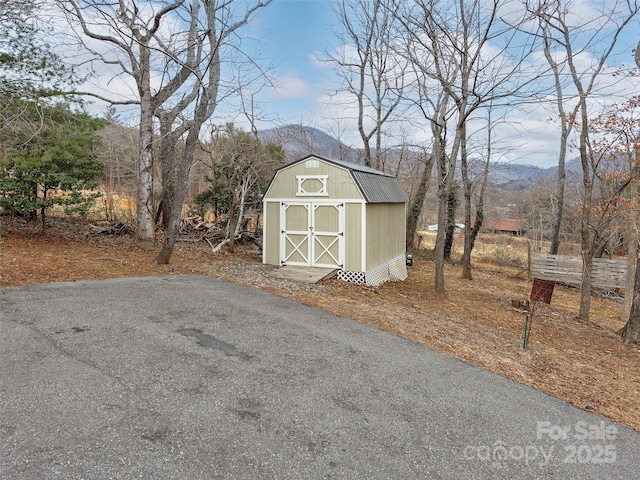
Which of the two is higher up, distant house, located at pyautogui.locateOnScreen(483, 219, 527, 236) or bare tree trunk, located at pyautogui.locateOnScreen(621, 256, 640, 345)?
distant house, located at pyautogui.locateOnScreen(483, 219, 527, 236)

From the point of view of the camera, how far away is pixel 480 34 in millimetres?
8289

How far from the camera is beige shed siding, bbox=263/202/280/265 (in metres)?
10.0

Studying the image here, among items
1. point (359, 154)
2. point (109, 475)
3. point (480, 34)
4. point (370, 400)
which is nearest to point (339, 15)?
point (359, 154)

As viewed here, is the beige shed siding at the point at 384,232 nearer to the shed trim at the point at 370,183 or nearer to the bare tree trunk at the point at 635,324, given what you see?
the shed trim at the point at 370,183

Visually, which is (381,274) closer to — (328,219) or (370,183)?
(328,219)

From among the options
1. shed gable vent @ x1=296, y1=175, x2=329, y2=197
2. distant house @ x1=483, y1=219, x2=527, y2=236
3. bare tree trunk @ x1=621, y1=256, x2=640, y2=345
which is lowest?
bare tree trunk @ x1=621, y1=256, x2=640, y2=345

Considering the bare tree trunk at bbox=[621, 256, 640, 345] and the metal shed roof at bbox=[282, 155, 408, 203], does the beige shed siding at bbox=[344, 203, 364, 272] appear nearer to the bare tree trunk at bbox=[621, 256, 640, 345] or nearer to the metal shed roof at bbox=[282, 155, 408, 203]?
the metal shed roof at bbox=[282, 155, 408, 203]

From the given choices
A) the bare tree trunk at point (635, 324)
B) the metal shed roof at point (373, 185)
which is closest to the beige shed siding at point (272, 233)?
the metal shed roof at point (373, 185)

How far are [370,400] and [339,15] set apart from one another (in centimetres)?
1552

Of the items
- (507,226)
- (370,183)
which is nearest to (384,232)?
(370,183)

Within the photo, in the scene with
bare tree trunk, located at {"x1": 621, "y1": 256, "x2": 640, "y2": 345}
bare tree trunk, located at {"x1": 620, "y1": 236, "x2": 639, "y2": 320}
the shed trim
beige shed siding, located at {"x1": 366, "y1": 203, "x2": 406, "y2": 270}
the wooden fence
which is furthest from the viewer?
the wooden fence

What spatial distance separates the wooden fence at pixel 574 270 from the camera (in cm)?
1220

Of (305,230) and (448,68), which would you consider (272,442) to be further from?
(448,68)

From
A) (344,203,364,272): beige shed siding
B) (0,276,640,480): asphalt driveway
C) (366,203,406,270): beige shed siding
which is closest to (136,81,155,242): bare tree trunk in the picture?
(344,203,364,272): beige shed siding
